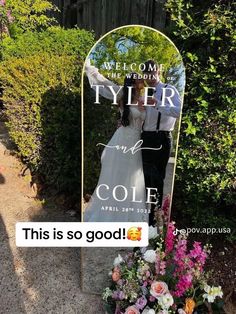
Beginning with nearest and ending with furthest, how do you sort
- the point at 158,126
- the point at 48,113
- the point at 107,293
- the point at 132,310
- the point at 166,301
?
1. the point at 166,301
2. the point at 132,310
3. the point at 158,126
4. the point at 107,293
5. the point at 48,113

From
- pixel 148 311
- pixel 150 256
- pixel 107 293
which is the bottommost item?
pixel 107 293

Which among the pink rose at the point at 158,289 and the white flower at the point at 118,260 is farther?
the white flower at the point at 118,260

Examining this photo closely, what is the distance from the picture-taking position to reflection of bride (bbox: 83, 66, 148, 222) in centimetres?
250

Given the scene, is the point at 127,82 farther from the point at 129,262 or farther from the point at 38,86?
the point at 38,86

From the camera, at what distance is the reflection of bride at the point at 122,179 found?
2.50 meters

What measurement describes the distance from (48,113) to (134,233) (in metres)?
1.72

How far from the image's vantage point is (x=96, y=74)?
Result: 7.91 ft

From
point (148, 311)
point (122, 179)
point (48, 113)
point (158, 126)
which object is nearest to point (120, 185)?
point (122, 179)

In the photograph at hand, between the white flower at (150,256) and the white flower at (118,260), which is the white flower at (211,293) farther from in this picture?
the white flower at (118,260)

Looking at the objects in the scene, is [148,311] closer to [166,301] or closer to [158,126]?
[166,301]

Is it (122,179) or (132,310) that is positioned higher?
(122,179)

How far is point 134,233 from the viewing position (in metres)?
2.64

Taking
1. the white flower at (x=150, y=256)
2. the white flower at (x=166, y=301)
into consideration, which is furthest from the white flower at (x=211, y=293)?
the white flower at (x=150, y=256)
